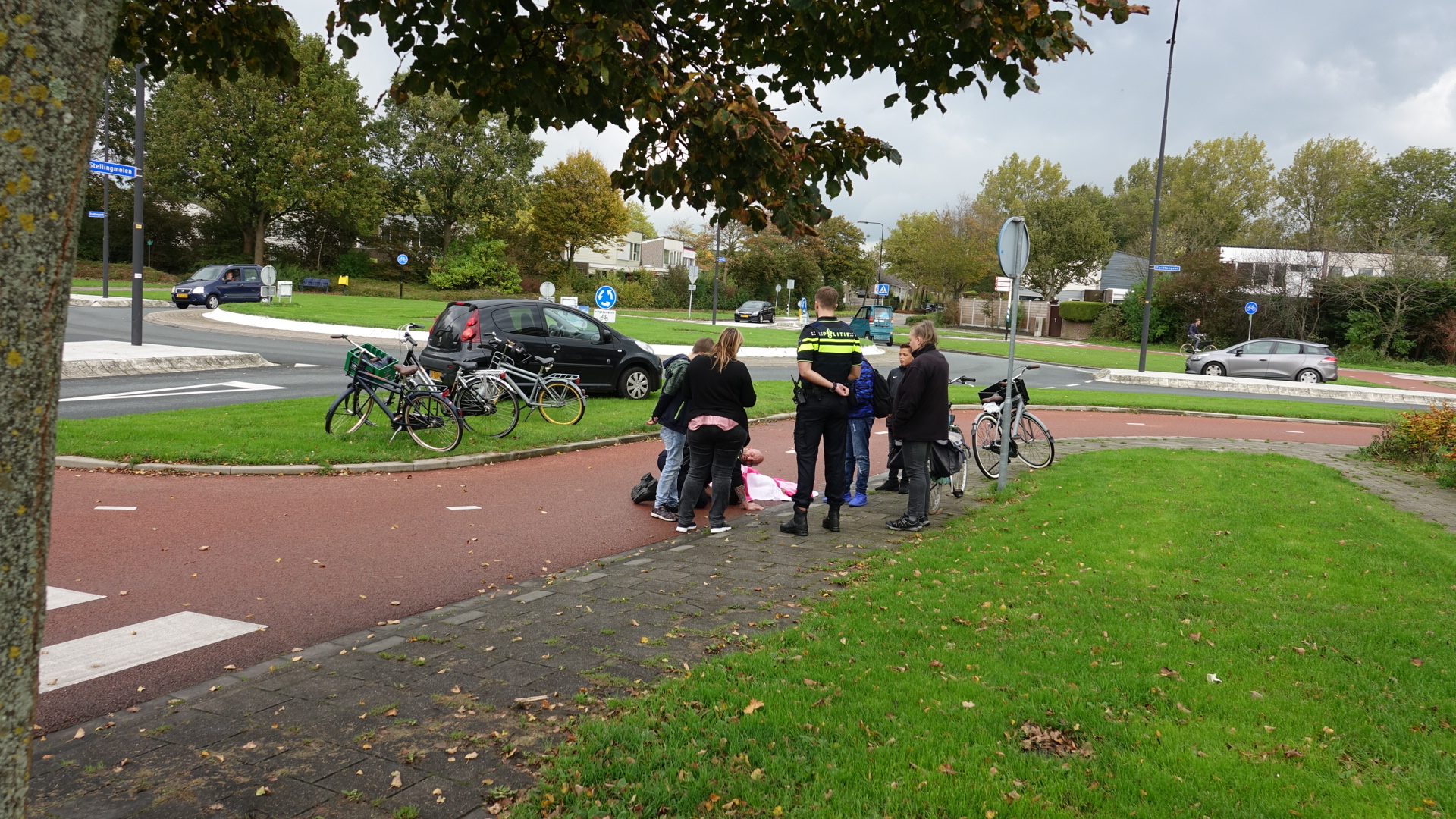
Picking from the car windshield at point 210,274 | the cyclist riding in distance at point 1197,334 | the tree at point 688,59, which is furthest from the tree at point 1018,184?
the tree at point 688,59

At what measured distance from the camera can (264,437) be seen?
11.2 meters

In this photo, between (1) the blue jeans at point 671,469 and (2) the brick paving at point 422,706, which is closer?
(2) the brick paving at point 422,706

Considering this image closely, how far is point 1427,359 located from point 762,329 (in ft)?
96.2

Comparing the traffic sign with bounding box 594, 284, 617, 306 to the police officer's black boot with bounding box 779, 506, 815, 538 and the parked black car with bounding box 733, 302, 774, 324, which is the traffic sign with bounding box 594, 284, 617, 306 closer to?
the police officer's black boot with bounding box 779, 506, 815, 538

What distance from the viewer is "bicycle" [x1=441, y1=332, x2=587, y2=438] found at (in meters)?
12.2

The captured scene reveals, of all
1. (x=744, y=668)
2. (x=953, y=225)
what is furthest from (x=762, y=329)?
(x=744, y=668)

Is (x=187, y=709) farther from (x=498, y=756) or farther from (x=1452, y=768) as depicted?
(x=1452, y=768)

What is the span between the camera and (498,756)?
12.2 ft

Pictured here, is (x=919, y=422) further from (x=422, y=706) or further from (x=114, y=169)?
(x=114, y=169)

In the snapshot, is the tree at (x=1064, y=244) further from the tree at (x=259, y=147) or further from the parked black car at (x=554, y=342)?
the parked black car at (x=554, y=342)

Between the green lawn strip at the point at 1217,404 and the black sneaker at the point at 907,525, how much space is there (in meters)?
12.8

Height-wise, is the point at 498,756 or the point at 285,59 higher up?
the point at 285,59

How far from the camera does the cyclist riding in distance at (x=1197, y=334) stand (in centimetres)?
4068

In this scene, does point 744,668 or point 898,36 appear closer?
point 744,668
